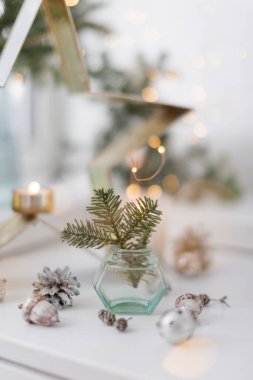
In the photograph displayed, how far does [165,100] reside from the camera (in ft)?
5.00

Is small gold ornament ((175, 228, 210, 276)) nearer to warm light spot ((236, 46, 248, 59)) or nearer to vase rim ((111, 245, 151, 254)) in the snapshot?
vase rim ((111, 245, 151, 254))

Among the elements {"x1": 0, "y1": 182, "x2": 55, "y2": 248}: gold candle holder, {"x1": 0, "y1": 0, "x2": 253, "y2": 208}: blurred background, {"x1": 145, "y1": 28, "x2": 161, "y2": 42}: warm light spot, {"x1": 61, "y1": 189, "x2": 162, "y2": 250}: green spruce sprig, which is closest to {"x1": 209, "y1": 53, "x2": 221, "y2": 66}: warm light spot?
{"x1": 0, "y1": 0, "x2": 253, "y2": 208}: blurred background

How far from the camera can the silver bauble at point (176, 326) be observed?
1.91 feet

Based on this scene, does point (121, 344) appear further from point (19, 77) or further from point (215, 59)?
point (215, 59)

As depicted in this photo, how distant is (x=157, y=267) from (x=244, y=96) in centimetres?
89

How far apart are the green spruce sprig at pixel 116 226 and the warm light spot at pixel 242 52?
2.63ft

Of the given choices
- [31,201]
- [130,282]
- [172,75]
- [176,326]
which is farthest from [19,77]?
[176,326]

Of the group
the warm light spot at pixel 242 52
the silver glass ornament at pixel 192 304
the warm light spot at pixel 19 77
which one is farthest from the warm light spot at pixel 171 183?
the silver glass ornament at pixel 192 304

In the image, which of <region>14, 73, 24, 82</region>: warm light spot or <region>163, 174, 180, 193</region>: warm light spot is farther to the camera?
<region>163, 174, 180, 193</region>: warm light spot

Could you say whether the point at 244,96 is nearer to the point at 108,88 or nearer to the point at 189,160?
the point at 189,160

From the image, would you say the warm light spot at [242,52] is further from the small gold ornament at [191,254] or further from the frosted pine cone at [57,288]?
the frosted pine cone at [57,288]

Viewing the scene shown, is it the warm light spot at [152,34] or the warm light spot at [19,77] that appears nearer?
the warm light spot at [19,77]

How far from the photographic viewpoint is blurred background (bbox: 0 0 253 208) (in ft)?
4.42

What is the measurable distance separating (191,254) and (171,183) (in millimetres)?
417
